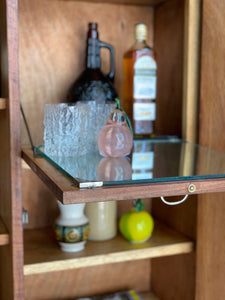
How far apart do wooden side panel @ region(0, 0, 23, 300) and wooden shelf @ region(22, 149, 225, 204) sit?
0.22m

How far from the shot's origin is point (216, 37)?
1.12 metres

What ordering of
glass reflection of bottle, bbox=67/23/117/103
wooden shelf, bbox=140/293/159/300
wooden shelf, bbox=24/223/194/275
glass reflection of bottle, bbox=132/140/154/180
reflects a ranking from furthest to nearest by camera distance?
wooden shelf, bbox=140/293/159/300
glass reflection of bottle, bbox=67/23/117/103
wooden shelf, bbox=24/223/194/275
glass reflection of bottle, bbox=132/140/154/180

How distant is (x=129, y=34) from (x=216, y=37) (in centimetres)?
37

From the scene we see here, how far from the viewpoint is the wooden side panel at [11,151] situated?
0.97 meters

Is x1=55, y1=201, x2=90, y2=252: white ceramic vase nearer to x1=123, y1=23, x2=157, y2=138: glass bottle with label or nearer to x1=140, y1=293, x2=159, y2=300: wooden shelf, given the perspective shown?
x1=123, y1=23, x2=157, y2=138: glass bottle with label

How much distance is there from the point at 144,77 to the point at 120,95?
0.18 metres

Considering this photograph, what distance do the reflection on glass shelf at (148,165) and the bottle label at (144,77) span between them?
19 centimetres

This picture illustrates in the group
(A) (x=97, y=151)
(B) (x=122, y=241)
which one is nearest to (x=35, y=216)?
(B) (x=122, y=241)

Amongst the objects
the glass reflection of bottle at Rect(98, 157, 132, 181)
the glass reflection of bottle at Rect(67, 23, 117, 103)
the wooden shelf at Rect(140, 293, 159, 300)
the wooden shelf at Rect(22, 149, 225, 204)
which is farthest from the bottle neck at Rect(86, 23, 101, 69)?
the wooden shelf at Rect(140, 293, 159, 300)

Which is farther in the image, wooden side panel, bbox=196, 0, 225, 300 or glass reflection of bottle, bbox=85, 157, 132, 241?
glass reflection of bottle, bbox=85, 157, 132, 241

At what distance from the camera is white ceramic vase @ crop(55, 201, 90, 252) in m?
1.15

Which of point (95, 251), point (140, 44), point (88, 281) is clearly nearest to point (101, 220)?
point (95, 251)

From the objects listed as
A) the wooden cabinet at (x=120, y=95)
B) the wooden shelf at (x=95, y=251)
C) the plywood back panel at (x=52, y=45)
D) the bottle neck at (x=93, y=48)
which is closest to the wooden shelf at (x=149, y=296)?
the wooden cabinet at (x=120, y=95)

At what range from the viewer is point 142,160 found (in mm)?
977
